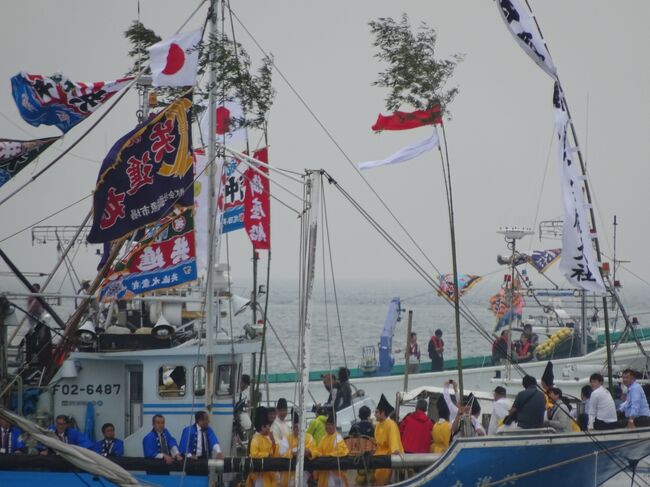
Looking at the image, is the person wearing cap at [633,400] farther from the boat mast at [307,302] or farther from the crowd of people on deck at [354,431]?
the boat mast at [307,302]

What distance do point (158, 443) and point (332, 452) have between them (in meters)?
2.74

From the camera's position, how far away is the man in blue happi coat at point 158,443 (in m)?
17.8

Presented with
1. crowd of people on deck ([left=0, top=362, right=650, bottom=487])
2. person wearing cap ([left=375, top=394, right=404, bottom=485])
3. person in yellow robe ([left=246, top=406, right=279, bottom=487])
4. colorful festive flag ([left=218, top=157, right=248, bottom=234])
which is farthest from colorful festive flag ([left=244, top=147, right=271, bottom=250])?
person wearing cap ([left=375, top=394, right=404, bottom=485])

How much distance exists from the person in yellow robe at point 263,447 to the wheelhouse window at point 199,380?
47.3 inches

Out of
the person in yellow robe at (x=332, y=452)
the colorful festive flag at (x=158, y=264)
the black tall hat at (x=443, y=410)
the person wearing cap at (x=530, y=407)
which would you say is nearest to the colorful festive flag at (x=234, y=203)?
the colorful festive flag at (x=158, y=264)

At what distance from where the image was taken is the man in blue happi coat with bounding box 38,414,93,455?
18000 mm

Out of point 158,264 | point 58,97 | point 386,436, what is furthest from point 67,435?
point 58,97

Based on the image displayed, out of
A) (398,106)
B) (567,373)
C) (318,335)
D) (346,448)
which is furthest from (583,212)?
(318,335)

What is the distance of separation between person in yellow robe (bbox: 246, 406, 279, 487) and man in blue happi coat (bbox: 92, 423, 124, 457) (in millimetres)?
2135

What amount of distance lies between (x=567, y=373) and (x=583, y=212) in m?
13.3

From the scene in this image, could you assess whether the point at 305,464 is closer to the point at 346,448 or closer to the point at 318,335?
the point at 346,448

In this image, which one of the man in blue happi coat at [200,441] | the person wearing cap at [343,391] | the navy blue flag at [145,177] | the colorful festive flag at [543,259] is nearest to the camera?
the man in blue happi coat at [200,441]

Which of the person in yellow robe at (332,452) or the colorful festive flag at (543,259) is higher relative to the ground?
the colorful festive flag at (543,259)

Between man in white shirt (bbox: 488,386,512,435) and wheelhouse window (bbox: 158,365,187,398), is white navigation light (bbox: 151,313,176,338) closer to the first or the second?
wheelhouse window (bbox: 158,365,187,398)
